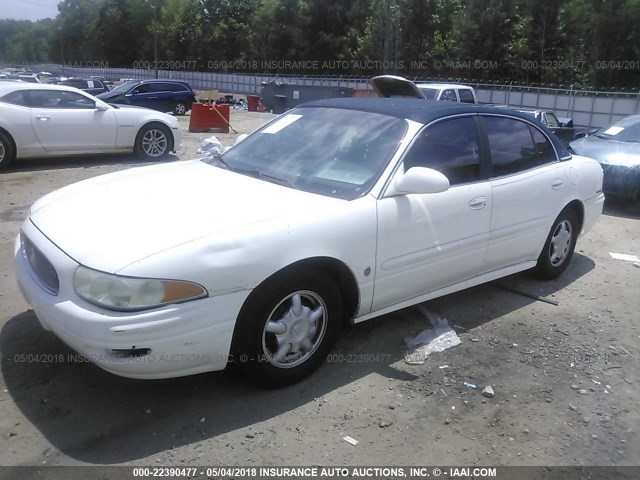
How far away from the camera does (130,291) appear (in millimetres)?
2791

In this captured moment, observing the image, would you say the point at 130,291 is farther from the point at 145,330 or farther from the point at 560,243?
the point at 560,243

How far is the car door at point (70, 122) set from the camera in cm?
969

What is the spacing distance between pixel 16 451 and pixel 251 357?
1181mm

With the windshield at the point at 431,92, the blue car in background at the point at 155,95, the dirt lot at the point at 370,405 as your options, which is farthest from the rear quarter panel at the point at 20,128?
the blue car in background at the point at 155,95

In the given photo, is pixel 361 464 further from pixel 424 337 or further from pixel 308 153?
pixel 308 153

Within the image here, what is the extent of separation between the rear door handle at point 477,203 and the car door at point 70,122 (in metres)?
7.91

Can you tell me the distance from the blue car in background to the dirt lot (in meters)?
19.1

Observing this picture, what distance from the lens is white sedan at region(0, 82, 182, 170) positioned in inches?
372

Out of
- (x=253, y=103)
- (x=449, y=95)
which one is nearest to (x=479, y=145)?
(x=449, y=95)

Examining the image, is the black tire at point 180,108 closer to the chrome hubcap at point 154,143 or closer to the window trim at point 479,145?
the chrome hubcap at point 154,143

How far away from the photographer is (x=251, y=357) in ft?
10.3

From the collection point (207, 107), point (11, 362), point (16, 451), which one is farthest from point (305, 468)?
point (207, 107)

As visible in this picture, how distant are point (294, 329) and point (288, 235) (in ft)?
1.80

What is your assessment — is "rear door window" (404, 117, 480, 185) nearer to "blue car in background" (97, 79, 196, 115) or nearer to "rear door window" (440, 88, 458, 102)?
"rear door window" (440, 88, 458, 102)
